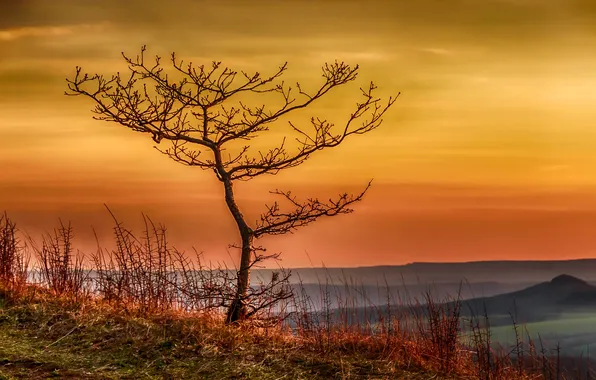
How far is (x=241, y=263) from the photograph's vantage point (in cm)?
1158

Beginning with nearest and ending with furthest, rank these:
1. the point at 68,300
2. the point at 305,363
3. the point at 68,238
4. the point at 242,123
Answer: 1. the point at 305,363
2. the point at 68,300
3. the point at 242,123
4. the point at 68,238

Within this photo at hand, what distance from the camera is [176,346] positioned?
29.4 ft

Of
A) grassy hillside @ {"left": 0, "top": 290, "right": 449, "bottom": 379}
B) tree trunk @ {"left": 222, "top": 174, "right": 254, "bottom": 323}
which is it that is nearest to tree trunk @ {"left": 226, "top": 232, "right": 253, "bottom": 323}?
tree trunk @ {"left": 222, "top": 174, "right": 254, "bottom": 323}

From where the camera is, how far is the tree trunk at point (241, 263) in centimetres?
1134

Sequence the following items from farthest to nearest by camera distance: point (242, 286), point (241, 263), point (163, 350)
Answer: point (241, 263) < point (242, 286) < point (163, 350)

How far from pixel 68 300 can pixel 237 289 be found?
8.00ft

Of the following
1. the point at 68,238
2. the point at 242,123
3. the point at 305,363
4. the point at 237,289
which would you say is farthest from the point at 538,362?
the point at 68,238

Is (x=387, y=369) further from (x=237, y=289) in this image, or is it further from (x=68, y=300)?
(x=68, y=300)

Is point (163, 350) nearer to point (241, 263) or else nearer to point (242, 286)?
point (242, 286)

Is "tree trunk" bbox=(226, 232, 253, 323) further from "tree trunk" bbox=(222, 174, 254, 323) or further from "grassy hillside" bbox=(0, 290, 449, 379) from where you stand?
"grassy hillside" bbox=(0, 290, 449, 379)

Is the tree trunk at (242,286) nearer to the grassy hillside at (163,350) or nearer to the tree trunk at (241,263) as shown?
the tree trunk at (241,263)

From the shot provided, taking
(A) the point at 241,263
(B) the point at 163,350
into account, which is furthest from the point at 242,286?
(B) the point at 163,350

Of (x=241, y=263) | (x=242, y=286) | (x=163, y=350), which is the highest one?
(x=241, y=263)

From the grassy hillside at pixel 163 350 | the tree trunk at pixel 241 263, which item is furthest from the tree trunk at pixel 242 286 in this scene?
the grassy hillside at pixel 163 350
